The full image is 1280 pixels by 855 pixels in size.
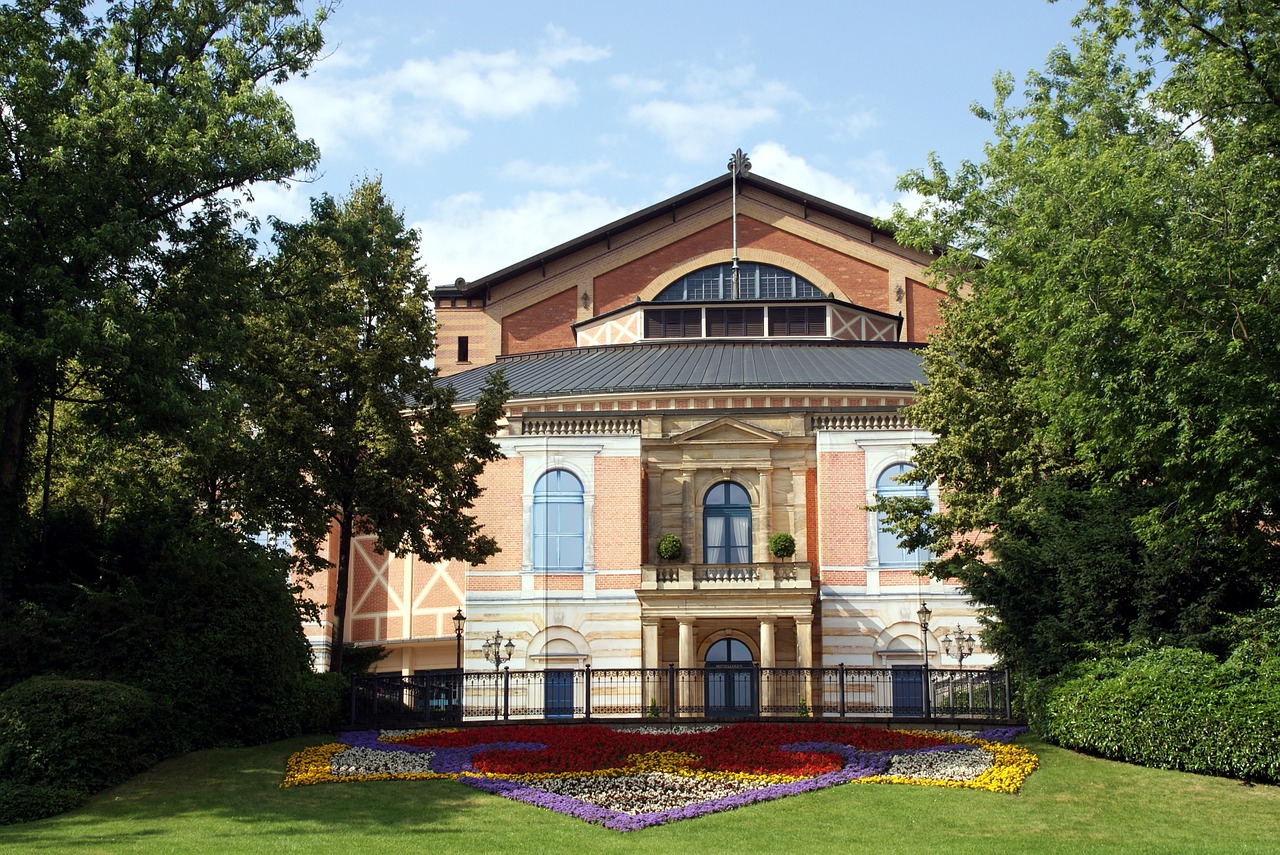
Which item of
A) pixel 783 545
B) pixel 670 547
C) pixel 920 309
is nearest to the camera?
pixel 670 547

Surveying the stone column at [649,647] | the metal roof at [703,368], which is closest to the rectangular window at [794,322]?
the metal roof at [703,368]

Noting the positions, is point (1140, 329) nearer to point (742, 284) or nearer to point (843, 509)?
point (843, 509)

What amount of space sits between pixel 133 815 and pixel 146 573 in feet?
20.0

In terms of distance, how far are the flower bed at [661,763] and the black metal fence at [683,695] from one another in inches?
85.6

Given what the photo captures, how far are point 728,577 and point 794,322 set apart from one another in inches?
622

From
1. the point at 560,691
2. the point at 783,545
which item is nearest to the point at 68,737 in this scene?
the point at 560,691

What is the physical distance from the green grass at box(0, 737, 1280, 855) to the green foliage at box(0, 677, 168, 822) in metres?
0.43

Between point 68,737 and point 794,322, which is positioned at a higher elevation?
point 794,322

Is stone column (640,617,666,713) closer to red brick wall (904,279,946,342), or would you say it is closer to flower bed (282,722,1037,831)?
flower bed (282,722,1037,831)

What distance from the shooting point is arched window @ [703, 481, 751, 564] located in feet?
132

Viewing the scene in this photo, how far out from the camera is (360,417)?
94.1ft

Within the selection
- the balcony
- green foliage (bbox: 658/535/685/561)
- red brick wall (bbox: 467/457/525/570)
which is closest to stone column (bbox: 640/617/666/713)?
the balcony

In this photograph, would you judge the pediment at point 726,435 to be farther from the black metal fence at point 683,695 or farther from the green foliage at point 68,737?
the green foliage at point 68,737

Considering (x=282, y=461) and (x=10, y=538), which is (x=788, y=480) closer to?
(x=282, y=461)
